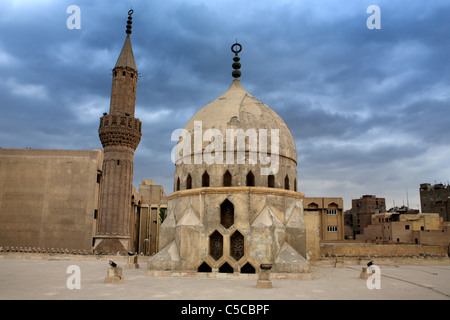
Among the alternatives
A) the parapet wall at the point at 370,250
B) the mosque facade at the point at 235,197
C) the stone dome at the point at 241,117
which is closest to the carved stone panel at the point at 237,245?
the mosque facade at the point at 235,197

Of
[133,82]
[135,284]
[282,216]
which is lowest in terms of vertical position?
[135,284]

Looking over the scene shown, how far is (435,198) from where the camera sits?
70062mm

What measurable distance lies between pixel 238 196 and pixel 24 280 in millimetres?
7570

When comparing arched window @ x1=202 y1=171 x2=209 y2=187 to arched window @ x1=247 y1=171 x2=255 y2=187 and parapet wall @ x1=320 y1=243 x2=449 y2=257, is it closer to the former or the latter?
arched window @ x1=247 y1=171 x2=255 y2=187

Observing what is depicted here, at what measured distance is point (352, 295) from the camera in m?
8.78

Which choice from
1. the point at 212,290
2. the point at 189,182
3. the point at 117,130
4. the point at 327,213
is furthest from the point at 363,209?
the point at 212,290

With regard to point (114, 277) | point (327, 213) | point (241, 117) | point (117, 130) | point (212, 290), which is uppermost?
point (117, 130)

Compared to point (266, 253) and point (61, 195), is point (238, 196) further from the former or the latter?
point (61, 195)

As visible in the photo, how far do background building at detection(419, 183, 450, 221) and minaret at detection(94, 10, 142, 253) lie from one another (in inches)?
2132

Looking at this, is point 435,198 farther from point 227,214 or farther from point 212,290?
point 212,290

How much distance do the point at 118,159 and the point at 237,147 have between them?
63.6 ft
